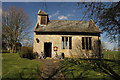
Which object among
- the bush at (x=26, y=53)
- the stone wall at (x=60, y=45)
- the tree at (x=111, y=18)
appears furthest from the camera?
the stone wall at (x=60, y=45)

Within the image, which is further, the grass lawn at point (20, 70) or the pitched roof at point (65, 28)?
the pitched roof at point (65, 28)

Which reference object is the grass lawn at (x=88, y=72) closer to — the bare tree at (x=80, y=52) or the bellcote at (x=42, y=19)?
the bare tree at (x=80, y=52)

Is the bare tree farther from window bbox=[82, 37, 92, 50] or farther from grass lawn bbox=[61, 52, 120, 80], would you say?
grass lawn bbox=[61, 52, 120, 80]

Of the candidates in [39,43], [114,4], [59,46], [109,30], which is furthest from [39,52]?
[114,4]

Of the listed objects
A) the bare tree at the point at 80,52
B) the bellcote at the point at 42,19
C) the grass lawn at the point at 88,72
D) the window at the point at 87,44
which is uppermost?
the bellcote at the point at 42,19

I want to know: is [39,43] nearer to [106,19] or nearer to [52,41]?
[52,41]

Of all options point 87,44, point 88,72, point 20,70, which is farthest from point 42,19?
point 88,72

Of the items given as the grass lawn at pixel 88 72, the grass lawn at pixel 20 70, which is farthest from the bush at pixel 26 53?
the grass lawn at pixel 88 72

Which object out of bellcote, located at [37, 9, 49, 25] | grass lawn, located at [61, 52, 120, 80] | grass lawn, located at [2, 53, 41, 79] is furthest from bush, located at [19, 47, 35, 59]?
grass lawn, located at [61, 52, 120, 80]

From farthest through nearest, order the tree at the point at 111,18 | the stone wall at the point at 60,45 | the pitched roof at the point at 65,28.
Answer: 1. the pitched roof at the point at 65,28
2. the stone wall at the point at 60,45
3. the tree at the point at 111,18

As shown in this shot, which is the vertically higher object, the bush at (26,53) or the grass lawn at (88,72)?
the bush at (26,53)

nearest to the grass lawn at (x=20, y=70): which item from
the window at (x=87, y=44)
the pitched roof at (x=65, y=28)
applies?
the pitched roof at (x=65, y=28)

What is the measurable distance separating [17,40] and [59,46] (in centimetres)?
1560

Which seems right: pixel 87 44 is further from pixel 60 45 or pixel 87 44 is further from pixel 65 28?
pixel 60 45
